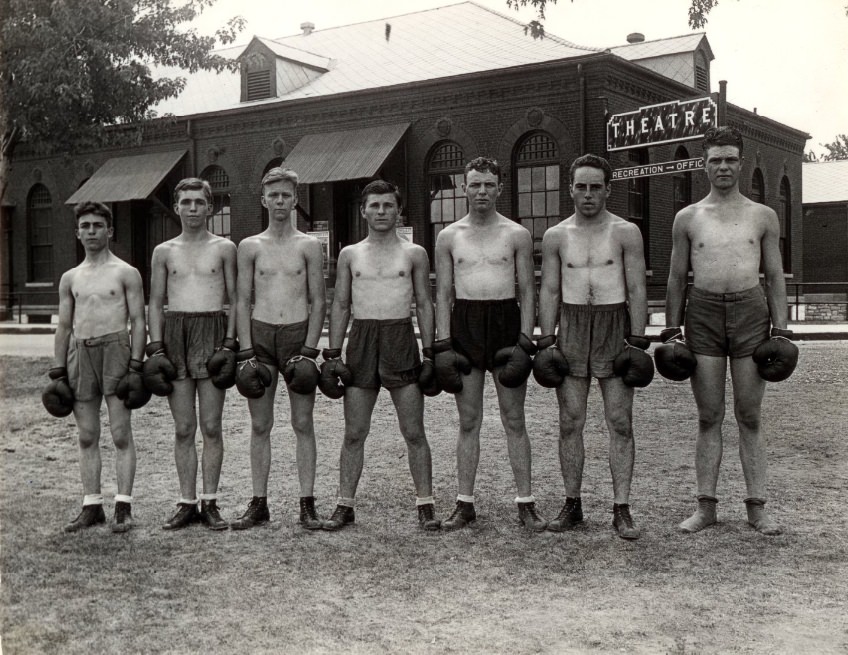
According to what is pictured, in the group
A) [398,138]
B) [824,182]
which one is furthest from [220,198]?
[824,182]

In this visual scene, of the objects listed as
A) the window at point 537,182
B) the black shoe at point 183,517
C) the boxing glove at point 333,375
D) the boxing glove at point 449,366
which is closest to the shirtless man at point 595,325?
the boxing glove at point 449,366

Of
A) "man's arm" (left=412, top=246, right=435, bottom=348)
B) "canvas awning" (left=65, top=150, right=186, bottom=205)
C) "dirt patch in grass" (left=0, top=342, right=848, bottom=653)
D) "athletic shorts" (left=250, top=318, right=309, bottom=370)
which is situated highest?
"canvas awning" (left=65, top=150, right=186, bottom=205)

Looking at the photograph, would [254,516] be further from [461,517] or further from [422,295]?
[422,295]

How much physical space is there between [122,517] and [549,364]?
108 inches

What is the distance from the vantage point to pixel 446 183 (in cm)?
2284

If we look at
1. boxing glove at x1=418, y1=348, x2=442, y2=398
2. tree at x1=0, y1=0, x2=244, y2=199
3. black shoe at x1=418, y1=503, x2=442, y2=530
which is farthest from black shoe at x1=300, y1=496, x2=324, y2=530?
tree at x1=0, y1=0, x2=244, y2=199

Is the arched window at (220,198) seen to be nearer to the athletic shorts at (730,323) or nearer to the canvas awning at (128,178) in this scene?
the canvas awning at (128,178)

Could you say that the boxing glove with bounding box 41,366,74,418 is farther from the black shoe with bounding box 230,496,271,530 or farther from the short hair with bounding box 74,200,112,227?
the black shoe with bounding box 230,496,271,530

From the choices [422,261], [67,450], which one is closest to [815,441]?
[422,261]

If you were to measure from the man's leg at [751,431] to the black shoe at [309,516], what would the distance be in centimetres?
245

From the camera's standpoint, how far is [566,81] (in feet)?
68.3

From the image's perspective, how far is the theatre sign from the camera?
47.5ft

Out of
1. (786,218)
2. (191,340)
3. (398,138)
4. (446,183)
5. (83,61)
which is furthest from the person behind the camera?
(786,218)

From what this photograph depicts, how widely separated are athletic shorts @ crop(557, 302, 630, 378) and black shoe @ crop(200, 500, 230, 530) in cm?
231
